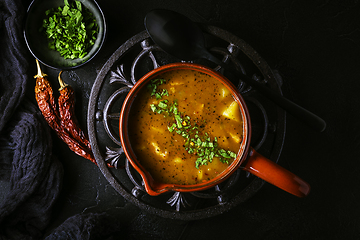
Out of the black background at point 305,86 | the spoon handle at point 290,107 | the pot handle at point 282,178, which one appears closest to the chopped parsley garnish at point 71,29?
the black background at point 305,86

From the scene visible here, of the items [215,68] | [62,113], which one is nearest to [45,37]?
[62,113]

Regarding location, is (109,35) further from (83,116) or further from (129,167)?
(129,167)

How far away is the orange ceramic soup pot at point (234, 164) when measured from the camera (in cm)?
142

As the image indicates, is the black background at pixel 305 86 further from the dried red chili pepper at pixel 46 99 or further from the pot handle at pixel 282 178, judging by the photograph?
the pot handle at pixel 282 178

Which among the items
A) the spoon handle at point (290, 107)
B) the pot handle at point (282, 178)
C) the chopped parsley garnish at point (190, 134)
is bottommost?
the chopped parsley garnish at point (190, 134)

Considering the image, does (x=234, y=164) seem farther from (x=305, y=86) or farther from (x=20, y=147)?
(x=20, y=147)

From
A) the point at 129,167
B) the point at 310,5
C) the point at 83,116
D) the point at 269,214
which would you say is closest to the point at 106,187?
the point at 129,167

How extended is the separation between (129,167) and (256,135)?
2.96 feet

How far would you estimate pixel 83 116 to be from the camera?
2090mm

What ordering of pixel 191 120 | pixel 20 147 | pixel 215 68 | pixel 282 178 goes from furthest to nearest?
1. pixel 20 147
2. pixel 215 68
3. pixel 191 120
4. pixel 282 178

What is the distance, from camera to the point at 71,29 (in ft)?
6.23

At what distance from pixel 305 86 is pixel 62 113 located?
1773mm

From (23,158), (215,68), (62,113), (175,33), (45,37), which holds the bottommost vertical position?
(23,158)

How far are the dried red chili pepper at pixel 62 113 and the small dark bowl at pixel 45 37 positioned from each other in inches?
4.2
